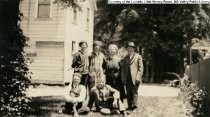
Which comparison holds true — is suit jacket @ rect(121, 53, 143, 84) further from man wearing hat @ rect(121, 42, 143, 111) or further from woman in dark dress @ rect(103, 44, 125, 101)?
woman in dark dress @ rect(103, 44, 125, 101)

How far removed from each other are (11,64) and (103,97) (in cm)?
202

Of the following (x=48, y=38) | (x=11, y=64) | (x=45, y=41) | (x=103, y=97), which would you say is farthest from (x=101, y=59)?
(x=48, y=38)

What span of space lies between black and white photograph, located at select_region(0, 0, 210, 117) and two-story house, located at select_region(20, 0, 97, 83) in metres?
0.04

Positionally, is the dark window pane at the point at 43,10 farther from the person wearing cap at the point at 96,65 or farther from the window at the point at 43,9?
the person wearing cap at the point at 96,65

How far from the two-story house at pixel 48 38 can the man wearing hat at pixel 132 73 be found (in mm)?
7463

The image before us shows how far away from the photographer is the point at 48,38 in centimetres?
1686

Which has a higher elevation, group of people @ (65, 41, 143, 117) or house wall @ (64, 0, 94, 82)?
house wall @ (64, 0, 94, 82)

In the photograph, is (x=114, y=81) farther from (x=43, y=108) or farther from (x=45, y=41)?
(x=45, y=41)

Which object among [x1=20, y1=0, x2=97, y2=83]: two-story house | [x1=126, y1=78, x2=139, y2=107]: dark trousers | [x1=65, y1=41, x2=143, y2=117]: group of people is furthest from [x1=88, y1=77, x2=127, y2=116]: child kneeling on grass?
[x1=20, y1=0, x2=97, y2=83]: two-story house

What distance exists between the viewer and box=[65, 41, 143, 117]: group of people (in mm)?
8531

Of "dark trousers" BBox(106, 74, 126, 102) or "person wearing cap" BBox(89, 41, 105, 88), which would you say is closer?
"person wearing cap" BBox(89, 41, 105, 88)

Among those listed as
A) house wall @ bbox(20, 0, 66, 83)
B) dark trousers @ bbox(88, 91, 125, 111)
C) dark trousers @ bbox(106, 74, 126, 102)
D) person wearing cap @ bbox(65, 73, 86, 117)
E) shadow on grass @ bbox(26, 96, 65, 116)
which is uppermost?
house wall @ bbox(20, 0, 66, 83)

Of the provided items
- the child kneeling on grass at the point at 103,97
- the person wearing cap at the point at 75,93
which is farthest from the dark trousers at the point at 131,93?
the person wearing cap at the point at 75,93

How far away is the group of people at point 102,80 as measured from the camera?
8.53m
